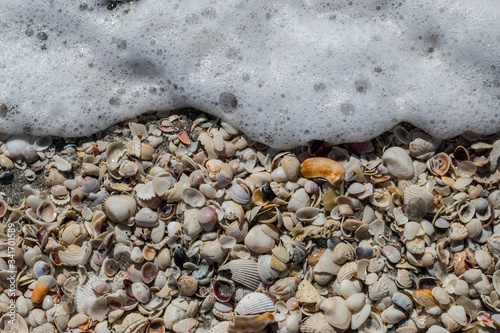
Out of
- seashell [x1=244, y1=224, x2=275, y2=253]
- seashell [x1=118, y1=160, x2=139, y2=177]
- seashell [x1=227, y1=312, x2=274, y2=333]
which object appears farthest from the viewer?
seashell [x1=118, y1=160, x2=139, y2=177]

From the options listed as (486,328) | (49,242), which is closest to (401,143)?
(486,328)

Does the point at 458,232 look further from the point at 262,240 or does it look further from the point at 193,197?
the point at 193,197

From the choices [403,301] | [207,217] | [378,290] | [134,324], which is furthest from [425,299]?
[134,324]

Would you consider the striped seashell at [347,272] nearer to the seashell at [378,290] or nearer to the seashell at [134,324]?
the seashell at [378,290]

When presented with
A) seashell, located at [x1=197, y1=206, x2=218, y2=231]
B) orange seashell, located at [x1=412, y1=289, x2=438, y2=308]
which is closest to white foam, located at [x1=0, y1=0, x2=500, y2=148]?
seashell, located at [x1=197, y1=206, x2=218, y2=231]

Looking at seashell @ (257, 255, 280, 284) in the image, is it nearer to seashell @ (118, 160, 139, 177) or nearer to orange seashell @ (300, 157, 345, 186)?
A: orange seashell @ (300, 157, 345, 186)

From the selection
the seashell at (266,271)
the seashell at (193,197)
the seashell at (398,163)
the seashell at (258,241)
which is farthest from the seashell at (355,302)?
the seashell at (193,197)
